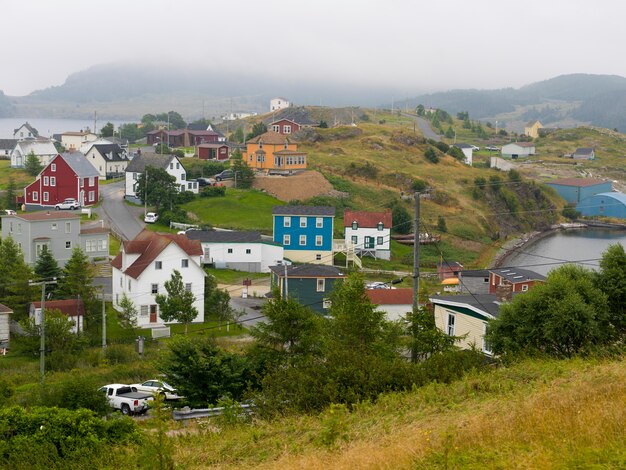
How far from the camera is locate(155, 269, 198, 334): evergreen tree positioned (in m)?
26.1

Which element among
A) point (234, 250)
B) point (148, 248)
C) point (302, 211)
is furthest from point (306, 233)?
point (148, 248)

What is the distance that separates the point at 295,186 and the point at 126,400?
36.2 meters

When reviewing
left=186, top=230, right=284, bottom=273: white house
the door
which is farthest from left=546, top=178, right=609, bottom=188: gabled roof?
the door

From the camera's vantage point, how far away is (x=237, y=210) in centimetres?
4700

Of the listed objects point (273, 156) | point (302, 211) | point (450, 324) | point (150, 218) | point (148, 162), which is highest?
point (273, 156)

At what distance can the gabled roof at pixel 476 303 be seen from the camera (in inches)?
798

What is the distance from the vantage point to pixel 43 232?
3319cm

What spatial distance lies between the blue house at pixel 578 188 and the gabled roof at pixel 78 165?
43.5m

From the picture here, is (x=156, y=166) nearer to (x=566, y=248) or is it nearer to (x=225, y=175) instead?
(x=225, y=175)

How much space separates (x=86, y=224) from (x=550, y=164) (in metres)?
64.1

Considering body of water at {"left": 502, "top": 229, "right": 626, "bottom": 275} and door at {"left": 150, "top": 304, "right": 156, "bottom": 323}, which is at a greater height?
door at {"left": 150, "top": 304, "right": 156, "bottom": 323}

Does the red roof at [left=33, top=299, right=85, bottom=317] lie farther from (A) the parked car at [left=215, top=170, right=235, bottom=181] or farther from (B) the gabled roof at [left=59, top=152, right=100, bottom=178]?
(A) the parked car at [left=215, top=170, right=235, bottom=181]

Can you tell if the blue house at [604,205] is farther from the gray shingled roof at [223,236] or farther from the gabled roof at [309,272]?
the gabled roof at [309,272]

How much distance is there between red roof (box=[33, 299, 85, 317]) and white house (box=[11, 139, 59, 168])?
34.3 m
